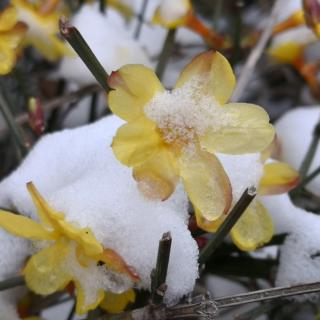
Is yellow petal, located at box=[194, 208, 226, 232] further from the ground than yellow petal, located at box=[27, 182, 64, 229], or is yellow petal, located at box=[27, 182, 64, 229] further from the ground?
yellow petal, located at box=[27, 182, 64, 229]

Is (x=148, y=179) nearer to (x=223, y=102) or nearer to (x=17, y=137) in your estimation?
(x=223, y=102)

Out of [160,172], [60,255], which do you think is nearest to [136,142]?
[160,172]

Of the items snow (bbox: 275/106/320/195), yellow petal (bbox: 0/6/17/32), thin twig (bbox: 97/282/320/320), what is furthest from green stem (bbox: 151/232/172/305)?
snow (bbox: 275/106/320/195)

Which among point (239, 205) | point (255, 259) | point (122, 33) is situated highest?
point (239, 205)

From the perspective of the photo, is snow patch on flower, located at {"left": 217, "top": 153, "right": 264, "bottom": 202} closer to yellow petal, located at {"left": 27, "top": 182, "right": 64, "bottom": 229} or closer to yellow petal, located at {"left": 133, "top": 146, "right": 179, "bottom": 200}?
yellow petal, located at {"left": 133, "top": 146, "right": 179, "bottom": 200}

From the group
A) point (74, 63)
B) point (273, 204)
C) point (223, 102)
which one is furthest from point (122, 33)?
point (223, 102)

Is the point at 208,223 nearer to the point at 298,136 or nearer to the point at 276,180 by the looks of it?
the point at 276,180

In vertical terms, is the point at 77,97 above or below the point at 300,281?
above
